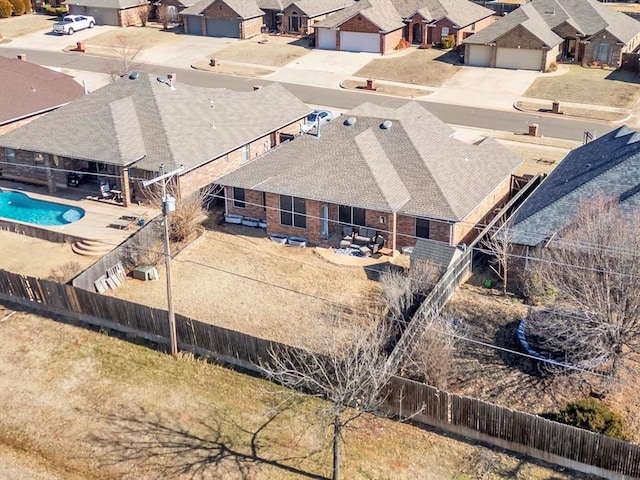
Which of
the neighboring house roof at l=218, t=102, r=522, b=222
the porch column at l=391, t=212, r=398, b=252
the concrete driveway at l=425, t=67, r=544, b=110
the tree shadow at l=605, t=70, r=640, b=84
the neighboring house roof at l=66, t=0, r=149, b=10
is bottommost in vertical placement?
the porch column at l=391, t=212, r=398, b=252

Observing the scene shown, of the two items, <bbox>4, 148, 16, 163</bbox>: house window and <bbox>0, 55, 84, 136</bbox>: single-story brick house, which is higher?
<bbox>0, 55, 84, 136</bbox>: single-story brick house

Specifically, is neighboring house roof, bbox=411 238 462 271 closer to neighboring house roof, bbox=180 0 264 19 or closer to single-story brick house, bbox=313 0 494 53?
single-story brick house, bbox=313 0 494 53

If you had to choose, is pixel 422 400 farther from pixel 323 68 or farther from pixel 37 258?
pixel 323 68

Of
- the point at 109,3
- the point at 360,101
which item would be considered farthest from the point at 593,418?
the point at 109,3

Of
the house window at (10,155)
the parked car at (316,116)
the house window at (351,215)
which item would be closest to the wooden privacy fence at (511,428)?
the house window at (351,215)

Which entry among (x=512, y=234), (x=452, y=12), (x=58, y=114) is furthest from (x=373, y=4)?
(x=512, y=234)

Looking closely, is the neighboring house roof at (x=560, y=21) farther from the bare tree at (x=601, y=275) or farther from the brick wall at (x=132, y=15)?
the bare tree at (x=601, y=275)

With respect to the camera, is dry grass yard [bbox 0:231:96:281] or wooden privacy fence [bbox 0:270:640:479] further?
dry grass yard [bbox 0:231:96:281]

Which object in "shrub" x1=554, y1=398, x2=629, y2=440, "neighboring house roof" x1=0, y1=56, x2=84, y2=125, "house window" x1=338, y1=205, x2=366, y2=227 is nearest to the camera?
"shrub" x1=554, y1=398, x2=629, y2=440

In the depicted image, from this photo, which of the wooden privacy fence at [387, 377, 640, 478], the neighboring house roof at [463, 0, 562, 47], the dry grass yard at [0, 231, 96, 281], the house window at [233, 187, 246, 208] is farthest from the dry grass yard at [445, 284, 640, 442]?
the neighboring house roof at [463, 0, 562, 47]
